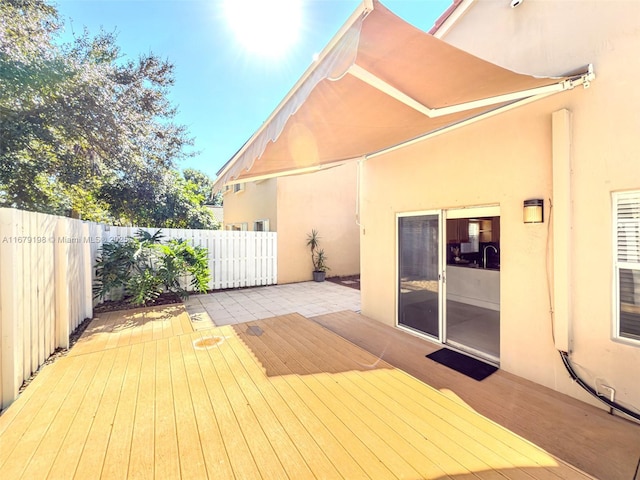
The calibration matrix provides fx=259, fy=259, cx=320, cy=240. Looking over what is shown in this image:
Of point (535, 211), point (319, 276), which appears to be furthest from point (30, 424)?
point (319, 276)

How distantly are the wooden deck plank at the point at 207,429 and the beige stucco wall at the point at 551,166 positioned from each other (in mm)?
4519

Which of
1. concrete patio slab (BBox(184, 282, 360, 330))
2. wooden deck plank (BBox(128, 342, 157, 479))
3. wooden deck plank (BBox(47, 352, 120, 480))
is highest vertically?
wooden deck plank (BBox(47, 352, 120, 480))

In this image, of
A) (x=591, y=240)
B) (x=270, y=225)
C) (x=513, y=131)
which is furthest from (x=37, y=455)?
(x=270, y=225)

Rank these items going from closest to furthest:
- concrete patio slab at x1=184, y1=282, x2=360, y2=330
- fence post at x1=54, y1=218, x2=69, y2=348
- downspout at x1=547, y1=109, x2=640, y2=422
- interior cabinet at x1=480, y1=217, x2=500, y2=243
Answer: downspout at x1=547, y1=109, x2=640, y2=422
fence post at x1=54, y1=218, x2=69, y2=348
concrete patio slab at x1=184, y1=282, x2=360, y2=330
interior cabinet at x1=480, y1=217, x2=500, y2=243

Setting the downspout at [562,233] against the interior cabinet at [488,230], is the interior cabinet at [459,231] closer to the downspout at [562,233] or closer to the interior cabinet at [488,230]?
the interior cabinet at [488,230]

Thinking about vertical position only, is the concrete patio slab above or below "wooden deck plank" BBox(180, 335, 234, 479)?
below

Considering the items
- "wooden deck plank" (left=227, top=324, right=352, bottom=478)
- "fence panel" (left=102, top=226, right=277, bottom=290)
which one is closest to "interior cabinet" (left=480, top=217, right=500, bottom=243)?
"fence panel" (left=102, top=226, right=277, bottom=290)

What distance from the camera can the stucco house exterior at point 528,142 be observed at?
271 cm

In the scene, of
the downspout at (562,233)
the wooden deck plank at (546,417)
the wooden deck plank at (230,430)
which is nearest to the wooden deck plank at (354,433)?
the wooden deck plank at (230,430)

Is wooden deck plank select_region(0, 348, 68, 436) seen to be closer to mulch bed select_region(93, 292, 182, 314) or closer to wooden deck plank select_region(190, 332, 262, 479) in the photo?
wooden deck plank select_region(190, 332, 262, 479)

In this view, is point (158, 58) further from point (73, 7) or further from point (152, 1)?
point (152, 1)

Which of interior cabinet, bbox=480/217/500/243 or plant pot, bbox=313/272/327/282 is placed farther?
plant pot, bbox=313/272/327/282

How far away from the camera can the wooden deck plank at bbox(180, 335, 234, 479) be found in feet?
7.29

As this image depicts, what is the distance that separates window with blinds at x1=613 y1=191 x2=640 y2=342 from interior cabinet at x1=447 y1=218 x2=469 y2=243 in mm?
5905
